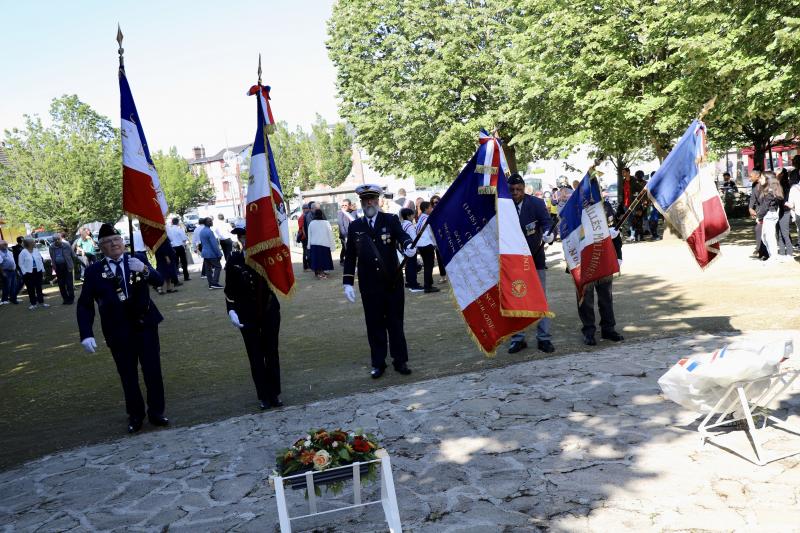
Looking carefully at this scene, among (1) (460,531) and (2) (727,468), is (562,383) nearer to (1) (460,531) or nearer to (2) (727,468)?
(2) (727,468)

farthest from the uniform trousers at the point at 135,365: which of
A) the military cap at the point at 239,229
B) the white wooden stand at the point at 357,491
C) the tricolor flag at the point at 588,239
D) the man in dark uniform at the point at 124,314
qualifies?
the tricolor flag at the point at 588,239

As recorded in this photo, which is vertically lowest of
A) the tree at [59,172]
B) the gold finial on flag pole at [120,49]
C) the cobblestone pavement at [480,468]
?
the cobblestone pavement at [480,468]

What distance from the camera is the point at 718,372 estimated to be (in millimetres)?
5375

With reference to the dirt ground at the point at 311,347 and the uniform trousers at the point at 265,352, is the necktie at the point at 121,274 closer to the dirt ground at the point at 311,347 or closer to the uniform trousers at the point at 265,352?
the uniform trousers at the point at 265,352

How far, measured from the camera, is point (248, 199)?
303 inches

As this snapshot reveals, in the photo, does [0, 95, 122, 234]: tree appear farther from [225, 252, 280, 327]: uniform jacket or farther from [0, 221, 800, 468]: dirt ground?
[225, 252, 280, 327]: uniform jacket

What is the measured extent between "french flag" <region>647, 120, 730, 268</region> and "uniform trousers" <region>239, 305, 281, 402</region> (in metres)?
4.72

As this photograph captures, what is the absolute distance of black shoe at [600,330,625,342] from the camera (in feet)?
30.5

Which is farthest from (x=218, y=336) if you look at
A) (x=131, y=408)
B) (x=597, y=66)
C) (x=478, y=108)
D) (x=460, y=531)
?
(x=478, y=108)

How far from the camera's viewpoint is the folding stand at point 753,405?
5.30 m

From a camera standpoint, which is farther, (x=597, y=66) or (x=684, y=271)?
(x=597, y=66)

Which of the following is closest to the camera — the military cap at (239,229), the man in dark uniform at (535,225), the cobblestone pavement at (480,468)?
the cobblestone pavement at (480,468)

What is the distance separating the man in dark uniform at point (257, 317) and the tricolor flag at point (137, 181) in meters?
0.90

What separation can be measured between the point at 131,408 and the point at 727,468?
5.85 metres
